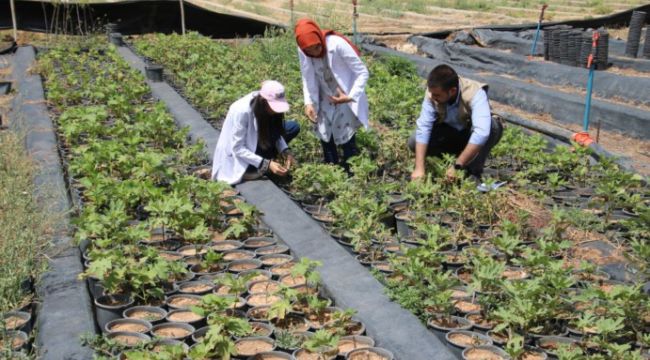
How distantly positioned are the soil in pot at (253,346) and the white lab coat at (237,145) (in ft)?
6.80

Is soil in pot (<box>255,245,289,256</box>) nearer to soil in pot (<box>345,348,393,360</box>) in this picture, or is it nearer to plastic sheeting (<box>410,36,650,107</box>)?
soil in pot (<box>345,348,393,360</box>)

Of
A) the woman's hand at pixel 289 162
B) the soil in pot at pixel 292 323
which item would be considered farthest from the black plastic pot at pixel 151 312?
the woman's hand at pixel 289 162

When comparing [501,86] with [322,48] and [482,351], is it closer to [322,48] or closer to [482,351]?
[322,48]

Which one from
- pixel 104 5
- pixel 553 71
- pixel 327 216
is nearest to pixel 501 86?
pixel 553 71

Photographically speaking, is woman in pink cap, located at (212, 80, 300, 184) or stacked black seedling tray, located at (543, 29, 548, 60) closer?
woman in pink cap, located at (212, 80, 300, 184)

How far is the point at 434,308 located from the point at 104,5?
1213 centimetres

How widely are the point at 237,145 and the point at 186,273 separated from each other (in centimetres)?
140

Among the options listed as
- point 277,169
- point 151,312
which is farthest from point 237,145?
point 151,312

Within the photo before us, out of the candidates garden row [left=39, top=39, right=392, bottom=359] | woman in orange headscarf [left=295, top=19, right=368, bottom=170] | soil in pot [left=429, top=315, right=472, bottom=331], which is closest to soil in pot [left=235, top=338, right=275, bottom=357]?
garden row [left=39, top=39, right=392, bottom=359]

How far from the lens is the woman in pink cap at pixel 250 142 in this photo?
5.05 m

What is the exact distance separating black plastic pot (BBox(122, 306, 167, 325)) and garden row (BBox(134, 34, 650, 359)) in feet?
3.51

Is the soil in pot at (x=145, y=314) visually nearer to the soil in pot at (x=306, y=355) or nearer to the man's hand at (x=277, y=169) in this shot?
the soil in pot at (x=306, y=355)

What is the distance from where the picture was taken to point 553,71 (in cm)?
995

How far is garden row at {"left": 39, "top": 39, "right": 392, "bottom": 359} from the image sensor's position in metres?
3.12
